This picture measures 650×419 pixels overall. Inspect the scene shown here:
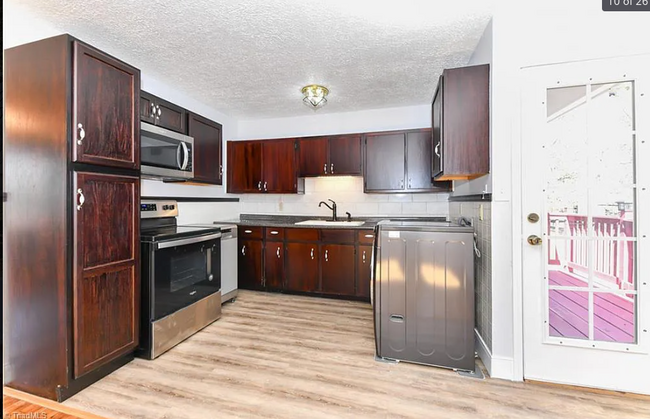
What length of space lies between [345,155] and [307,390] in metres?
2.80

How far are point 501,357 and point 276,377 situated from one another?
1534mm

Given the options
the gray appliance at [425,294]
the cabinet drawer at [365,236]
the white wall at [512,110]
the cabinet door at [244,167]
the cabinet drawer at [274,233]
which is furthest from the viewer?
the cabinet door at [244,167]

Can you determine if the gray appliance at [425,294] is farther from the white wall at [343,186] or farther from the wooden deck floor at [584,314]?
the white wall at [343,186]

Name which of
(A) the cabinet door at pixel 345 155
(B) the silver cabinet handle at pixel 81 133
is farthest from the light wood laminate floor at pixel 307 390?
(A) the cabinet door at pixel 345 155

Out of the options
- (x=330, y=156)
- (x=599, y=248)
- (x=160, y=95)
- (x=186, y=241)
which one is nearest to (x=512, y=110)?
(x=599, y=248)

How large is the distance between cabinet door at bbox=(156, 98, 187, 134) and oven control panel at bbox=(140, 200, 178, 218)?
2.40 ft

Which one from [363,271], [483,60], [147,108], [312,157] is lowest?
[363,271]

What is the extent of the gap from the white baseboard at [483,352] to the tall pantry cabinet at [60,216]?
2579 millimetres

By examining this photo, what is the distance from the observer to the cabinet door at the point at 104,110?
6.65 ft

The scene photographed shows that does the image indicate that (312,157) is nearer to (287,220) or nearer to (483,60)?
(287,220)

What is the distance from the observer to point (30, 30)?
92.4 inches

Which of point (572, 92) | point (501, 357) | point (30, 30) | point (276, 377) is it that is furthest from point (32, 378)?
point (572, 92)

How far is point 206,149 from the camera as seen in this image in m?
3.81

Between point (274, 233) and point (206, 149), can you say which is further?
point (274, 233)
